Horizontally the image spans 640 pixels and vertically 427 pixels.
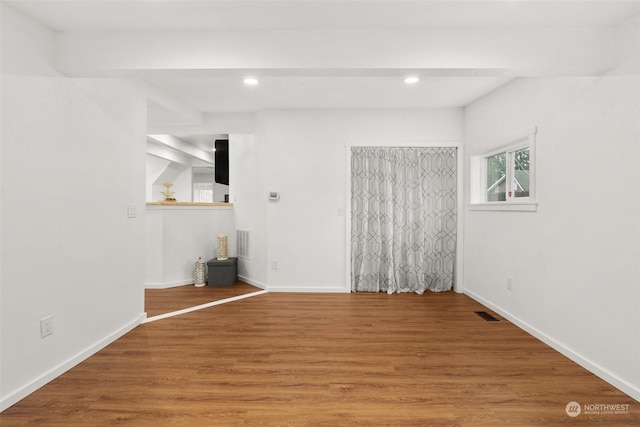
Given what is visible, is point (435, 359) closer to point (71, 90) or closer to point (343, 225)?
point (343, 225)

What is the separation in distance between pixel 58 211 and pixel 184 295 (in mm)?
2183

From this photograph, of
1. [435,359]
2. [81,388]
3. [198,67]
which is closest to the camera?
[81,388]

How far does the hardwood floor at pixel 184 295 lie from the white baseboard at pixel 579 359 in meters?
2.99

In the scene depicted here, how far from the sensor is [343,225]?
4188mm

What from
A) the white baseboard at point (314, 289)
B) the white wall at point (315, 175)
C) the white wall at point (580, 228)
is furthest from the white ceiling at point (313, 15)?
the white baseboard at point (314, 289)

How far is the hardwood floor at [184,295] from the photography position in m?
3.53

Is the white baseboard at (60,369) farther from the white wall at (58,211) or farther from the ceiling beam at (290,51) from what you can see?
the ceiling beam at (290,51)

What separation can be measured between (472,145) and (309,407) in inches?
Answer: 138

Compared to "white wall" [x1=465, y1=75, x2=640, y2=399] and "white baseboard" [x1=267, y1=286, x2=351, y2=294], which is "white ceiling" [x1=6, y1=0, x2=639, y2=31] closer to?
"white wall" [x1=465, y1=75, x2=640, y2=399]

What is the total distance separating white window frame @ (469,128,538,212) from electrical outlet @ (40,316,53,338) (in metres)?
3.76

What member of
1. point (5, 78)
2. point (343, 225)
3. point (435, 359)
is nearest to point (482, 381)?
point (435, 359)

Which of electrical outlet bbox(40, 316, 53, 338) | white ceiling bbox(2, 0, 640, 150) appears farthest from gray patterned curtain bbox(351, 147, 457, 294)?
electrical outlet bbox(40, 316, 53, 338)

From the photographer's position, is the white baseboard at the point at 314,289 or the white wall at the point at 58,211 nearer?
the white wall at the point at 58,211

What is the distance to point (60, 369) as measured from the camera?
2.12m
